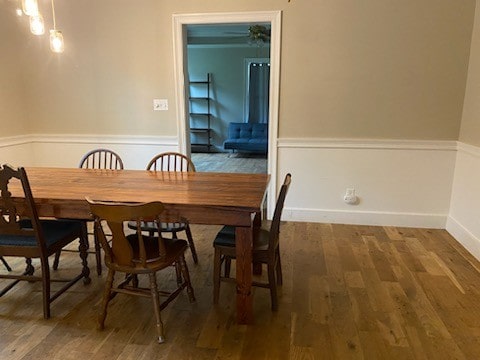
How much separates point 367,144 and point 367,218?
76 centimetres

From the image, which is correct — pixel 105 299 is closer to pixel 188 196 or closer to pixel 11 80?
pixel 188 196

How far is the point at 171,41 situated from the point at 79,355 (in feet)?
9.65

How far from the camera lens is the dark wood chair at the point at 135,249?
1.76m

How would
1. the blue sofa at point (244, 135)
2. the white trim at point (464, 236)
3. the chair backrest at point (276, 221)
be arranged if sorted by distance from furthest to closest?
the blue sofa at point (244, 135), the white trim at point (464, 236), the chair backrest at point (276, 221)

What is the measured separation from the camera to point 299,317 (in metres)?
2.18

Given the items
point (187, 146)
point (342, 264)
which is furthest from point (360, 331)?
point (187, 146)

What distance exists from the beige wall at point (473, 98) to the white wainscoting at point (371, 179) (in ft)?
0.89

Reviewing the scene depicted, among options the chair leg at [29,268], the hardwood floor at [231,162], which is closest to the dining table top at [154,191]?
the chair leg at [29,268]

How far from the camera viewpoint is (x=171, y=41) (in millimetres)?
3689

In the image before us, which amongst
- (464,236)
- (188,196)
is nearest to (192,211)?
(188,196)

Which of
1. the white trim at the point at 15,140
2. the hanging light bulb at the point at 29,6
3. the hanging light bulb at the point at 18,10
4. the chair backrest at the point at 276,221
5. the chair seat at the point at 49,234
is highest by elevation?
the hanging light bulb at the point at 18,10

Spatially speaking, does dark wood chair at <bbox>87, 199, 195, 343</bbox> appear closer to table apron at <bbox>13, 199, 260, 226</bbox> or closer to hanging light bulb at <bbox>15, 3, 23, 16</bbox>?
table apron at <bbox>13, 199, 260, 226</bbox>

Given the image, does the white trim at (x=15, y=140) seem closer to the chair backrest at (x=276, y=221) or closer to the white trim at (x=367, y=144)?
the white trim at (x=367, y=144)

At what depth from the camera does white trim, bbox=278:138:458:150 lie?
348 cm
